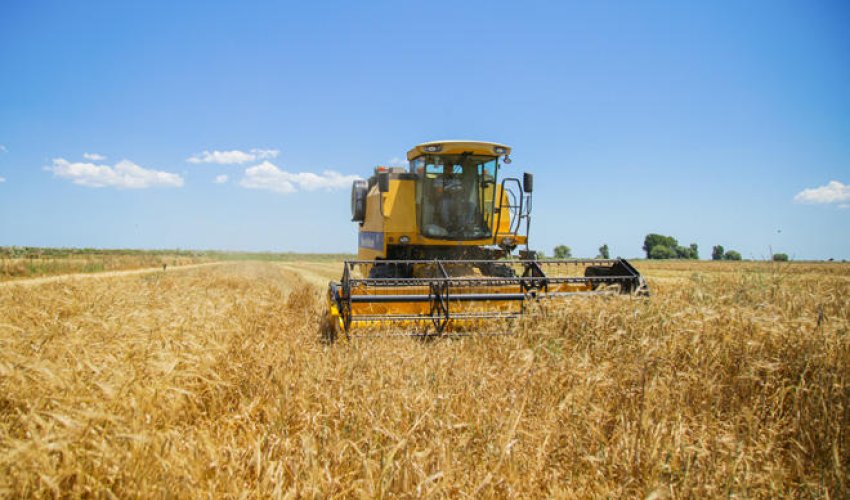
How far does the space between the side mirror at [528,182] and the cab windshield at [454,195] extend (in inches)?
26.5

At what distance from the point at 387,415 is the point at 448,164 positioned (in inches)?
240

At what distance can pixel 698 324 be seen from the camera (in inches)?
157

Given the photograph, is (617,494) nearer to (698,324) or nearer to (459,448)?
(459,448)

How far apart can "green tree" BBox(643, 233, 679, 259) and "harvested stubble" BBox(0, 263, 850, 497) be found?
50.8 m

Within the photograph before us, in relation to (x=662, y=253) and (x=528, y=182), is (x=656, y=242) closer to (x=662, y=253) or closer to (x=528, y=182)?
(x=662, y=253)

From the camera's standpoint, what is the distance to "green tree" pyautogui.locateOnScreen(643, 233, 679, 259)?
167 feet

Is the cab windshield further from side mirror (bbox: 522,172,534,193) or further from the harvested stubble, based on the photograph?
the harvested stubble

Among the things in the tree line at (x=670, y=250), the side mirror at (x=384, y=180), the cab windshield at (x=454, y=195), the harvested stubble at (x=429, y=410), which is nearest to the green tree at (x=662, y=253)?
the tree line at (x=670, y=250)

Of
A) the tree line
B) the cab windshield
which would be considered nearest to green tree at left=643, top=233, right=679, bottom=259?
the tree line

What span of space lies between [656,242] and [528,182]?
49498mm

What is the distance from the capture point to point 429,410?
2.61 metres

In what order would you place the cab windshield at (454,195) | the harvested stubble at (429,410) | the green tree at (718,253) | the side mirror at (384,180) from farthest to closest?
1. the green tree at (718,253)
2. the cab windshield at (454,195)
3. the side mirror at (384,180)
4. the harvested stubble at (429,410)

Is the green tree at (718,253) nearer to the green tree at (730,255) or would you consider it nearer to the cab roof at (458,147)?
the green tree at (730,255)

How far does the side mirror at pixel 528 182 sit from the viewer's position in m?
7.88
